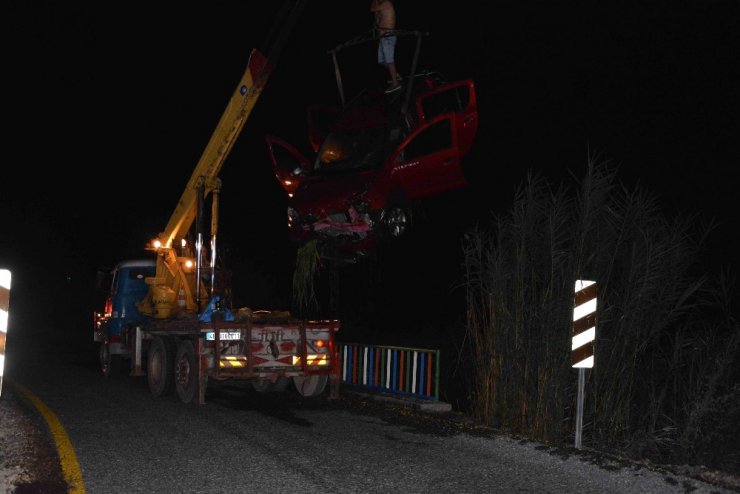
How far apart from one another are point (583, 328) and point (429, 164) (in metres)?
3.89

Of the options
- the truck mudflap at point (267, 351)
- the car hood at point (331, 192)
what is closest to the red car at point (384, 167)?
the car hood at point (331, 192)

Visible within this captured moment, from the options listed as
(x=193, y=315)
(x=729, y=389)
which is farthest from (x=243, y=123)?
(x=729, y=389)

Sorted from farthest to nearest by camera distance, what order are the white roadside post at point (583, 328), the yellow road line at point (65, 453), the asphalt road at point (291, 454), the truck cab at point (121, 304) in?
1. the truck cab at point (121, 304)
2. the white roadside post at point (583, 328)
3. the asphalt road at point (291, 454)
4. the yellow road line at point (65, 453)

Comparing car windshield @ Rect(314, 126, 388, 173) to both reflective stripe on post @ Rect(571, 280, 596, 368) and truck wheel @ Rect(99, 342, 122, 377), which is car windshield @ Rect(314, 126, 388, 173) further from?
truck wheel @ Rect(99, 342, 122, 377)

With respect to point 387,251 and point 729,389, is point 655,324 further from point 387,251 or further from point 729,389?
point 387,251

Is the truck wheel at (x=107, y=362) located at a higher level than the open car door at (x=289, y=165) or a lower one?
lower

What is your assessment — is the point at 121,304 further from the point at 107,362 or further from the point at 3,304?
the point at 3,304

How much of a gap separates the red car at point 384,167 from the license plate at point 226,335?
1.72 m

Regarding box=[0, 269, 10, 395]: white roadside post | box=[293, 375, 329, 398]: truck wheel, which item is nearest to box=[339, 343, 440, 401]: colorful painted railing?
box=[293, 375, 329, 398]: truck wheel

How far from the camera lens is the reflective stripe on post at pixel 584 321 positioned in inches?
324

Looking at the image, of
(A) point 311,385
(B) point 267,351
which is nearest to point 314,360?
(B) point 267,351

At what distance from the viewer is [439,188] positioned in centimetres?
1155

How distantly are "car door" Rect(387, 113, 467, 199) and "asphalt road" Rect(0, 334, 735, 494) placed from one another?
3.27 m

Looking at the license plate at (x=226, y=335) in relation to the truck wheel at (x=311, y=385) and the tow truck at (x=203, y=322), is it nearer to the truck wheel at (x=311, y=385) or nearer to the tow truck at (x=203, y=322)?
the tow truck at (x=203, y=322)
